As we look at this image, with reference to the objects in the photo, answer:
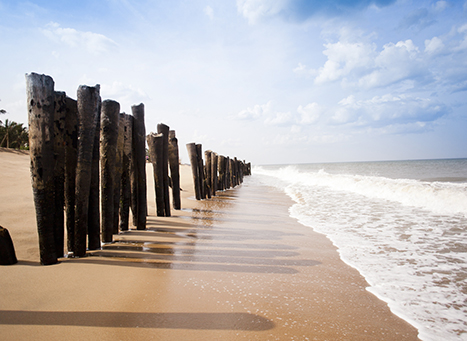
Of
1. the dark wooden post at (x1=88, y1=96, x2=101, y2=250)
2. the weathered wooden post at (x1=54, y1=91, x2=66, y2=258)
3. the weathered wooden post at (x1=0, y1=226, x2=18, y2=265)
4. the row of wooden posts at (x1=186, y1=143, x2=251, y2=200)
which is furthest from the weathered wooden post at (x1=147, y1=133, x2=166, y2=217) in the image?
Result: the weathered wooden post at (x1=0, y1=226, x2=18, y2=265)

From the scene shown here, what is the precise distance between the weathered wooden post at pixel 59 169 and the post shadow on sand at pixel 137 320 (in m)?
1.11

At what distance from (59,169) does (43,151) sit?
29 centimetres

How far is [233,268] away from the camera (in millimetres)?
2994

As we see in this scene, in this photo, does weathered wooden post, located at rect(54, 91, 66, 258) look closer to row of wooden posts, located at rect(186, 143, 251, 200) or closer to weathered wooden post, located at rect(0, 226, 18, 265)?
weathered wooden post, located at rect(0, 226, 18, 265)

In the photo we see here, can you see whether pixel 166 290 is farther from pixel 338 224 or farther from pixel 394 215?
pixel 394 215

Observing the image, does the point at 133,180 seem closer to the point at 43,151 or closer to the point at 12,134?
the point at 43,151

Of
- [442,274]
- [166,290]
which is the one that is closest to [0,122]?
[166,290]

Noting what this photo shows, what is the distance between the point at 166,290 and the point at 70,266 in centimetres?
117

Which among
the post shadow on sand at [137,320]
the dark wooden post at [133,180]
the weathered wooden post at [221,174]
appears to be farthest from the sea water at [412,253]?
the weathered wooden post at [221,174]

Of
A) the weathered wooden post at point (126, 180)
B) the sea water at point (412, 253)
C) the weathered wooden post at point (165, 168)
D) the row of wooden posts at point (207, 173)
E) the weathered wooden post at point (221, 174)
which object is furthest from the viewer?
the weathered wooden post at point (221, 174)

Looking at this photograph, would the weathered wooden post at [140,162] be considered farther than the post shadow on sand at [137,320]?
Yes

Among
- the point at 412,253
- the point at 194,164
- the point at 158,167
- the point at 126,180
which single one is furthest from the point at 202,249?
the point at 194,164

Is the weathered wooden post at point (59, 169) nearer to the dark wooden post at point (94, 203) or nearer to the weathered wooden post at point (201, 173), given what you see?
the dark wooden post at point (94, 203)

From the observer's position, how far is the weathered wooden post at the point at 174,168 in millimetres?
6754
